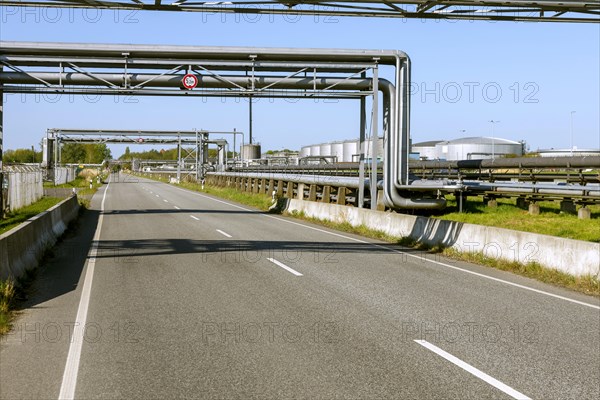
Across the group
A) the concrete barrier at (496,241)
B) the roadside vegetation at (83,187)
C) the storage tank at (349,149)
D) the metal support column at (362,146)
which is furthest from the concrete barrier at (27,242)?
the storage tank at (349,149)

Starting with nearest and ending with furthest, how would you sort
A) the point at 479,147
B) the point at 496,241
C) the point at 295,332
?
the point at 295,332
the point at 496,241
the point at 479,147

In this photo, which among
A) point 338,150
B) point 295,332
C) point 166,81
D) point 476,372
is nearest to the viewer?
point 476,372

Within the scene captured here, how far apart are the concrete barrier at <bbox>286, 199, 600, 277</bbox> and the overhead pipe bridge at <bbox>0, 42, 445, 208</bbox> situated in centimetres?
250

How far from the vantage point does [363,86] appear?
21.6m

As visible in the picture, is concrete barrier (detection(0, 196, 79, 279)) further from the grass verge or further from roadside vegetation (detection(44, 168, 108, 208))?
roadside vegetation (detection(44, 168, 108, 208))

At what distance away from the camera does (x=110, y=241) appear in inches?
685

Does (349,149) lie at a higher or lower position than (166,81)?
higher

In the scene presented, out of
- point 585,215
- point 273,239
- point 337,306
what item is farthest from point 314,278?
point 585,215

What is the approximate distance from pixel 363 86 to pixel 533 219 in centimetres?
760

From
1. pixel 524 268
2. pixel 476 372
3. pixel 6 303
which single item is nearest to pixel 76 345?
pixel 6 303

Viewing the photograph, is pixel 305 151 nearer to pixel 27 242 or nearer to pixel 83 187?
pixel 83 187

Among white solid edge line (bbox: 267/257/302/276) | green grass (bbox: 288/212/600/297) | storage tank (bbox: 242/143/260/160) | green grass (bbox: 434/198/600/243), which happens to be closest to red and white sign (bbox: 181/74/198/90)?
green grass (bbox: 288/212/600/297)

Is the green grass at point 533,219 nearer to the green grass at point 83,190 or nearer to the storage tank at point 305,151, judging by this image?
the green grass at point 83,190

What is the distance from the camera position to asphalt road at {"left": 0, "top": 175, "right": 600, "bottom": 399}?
18.0ft
